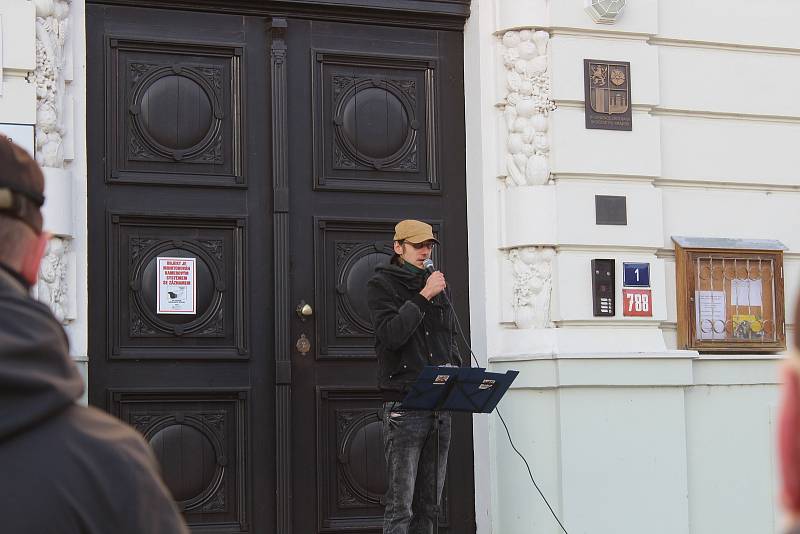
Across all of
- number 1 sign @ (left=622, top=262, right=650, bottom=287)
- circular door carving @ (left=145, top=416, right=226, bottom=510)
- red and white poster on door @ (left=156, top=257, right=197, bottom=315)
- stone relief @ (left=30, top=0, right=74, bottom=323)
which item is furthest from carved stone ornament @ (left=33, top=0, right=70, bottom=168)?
number 1 sign @ (left=622, top=262, right=650, bottom=287)

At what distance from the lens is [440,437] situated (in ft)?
24.5

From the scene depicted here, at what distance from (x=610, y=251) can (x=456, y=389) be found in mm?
1973

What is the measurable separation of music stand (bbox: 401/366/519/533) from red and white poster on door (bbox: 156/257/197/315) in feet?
5.77

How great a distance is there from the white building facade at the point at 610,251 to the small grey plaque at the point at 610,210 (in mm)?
40

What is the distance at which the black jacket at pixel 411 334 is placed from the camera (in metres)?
7.34

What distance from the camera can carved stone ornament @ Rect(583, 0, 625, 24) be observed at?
8.60 meters

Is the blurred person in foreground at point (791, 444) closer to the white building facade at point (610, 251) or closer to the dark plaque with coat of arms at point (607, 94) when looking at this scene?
the white building facade at point (610, 251)

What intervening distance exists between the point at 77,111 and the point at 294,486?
104 inches

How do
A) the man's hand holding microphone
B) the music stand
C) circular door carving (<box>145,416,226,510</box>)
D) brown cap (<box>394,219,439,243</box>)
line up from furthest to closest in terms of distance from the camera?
circular door carving (<box>145,416,226,510</box>), brown cap (<box>394,219,439,243</box>), the man's hand holding microphone, the music stand

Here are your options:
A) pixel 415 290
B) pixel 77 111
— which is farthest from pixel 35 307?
pixel 77 111

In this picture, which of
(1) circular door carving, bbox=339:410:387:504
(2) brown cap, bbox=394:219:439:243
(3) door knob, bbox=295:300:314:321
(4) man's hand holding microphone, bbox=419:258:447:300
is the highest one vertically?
(2) brown cap, bbox=394:219:439:243

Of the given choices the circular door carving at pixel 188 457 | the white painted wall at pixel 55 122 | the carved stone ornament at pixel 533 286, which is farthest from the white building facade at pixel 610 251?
the circular door carving at pixel 188 457

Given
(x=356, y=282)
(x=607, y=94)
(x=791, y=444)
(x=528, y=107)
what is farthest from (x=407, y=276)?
(x=791, y=444)

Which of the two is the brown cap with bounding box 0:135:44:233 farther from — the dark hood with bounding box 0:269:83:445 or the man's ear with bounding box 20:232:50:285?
the dark hood with bounding box 0:269:83:445
